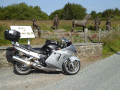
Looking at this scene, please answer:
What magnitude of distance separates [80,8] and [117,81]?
72.4 metres

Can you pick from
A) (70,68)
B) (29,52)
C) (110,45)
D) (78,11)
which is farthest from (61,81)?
(78,11)

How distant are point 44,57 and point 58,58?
47 centimetres

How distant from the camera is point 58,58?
5.70m

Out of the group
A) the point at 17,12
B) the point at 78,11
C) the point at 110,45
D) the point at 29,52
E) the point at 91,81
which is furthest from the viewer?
the point at 78,11

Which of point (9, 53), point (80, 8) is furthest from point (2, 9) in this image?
point (9, 53)

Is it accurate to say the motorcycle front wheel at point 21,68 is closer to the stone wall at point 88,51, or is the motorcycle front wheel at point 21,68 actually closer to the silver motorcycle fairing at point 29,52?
the silver motorcycle fairing at point 29,52

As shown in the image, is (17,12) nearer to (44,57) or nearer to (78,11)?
(78,11)

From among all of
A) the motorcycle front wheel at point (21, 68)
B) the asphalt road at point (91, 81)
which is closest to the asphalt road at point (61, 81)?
the asphalt road at point (91, 81)

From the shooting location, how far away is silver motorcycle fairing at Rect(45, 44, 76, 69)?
18.4 ft

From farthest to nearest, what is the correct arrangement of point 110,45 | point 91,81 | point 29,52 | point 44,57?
point 110,45 → point 44,57 → point 29,52 → point 91,81

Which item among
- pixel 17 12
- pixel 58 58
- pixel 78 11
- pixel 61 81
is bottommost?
pixel 61 81

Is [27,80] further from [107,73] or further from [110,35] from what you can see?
[110,35]

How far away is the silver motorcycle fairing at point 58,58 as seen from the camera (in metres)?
5.62

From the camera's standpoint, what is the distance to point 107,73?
5.91 metres
